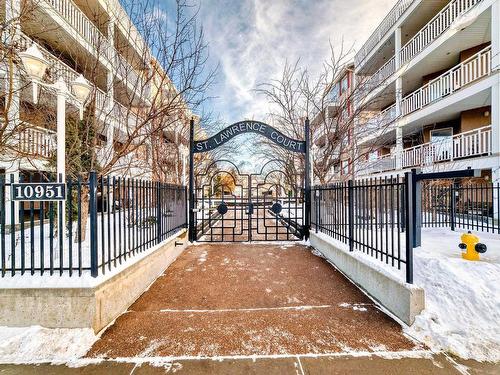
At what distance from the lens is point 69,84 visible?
6.64m

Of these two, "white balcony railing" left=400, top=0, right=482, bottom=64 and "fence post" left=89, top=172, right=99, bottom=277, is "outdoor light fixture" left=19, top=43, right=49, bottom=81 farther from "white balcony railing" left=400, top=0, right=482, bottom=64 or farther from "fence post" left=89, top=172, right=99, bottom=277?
"white balcony railing" left=400, top=0, right=482, bottom=64

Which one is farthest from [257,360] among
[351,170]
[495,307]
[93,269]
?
[351,170]

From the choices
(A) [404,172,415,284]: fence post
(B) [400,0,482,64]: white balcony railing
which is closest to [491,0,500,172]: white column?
(B) [400,0,482,64]: white balcony railing

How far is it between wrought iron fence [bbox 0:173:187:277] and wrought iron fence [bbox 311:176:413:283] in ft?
14.1

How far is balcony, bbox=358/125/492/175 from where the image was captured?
10663 mm

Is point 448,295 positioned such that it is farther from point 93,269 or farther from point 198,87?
point 198,87

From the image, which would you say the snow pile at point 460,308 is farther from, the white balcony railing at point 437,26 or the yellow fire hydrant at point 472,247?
the white balcony railing at point 437,26

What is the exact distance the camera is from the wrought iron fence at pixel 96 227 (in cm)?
329

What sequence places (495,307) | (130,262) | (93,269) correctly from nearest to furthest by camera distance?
(495,307) < (93,269) < (130,262)

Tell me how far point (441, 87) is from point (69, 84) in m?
16.7

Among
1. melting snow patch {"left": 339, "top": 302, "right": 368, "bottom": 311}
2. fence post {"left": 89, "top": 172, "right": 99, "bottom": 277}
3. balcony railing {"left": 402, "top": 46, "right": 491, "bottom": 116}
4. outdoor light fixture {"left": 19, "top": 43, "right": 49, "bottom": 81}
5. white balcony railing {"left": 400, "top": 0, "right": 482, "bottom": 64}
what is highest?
white balcony railing {"left": 400, "top": 0, "right": 482, "bottom": 64}

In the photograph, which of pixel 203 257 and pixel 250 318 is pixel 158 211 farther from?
pixel 250 318

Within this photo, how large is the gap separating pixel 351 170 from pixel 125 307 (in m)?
10.4

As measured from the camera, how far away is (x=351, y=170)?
11.2 metres
